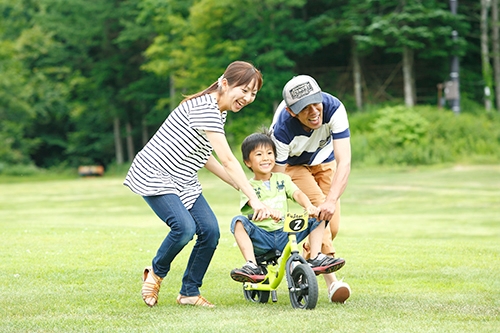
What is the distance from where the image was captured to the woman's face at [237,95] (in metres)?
6.48

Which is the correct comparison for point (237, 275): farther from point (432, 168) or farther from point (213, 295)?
point (432, 168)

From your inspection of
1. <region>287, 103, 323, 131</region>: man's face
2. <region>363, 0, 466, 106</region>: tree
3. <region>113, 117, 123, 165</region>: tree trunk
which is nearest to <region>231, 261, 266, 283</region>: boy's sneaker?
<region>287, 103, 323, 131</region>: man's face

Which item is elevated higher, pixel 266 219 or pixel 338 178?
→ pixel 338 178

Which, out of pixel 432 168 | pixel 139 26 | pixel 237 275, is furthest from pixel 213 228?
pixel 139 26

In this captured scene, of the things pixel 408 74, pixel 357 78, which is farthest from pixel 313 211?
pixel 357 78

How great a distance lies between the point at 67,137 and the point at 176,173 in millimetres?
57904

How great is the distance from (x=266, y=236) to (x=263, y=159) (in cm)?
62

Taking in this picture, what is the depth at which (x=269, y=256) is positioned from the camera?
7.03 m

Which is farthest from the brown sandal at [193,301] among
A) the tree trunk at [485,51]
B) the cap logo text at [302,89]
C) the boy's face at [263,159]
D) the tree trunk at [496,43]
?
the tree trunk at [496,43]

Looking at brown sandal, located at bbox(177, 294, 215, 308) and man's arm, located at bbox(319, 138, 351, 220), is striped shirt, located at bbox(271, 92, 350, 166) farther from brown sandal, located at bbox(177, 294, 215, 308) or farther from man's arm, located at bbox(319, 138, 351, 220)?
brown sandal, located at bbox(177, 294, 215, 308)

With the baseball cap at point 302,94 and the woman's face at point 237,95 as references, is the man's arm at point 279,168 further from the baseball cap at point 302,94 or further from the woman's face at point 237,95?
the woman's face at point 237,95

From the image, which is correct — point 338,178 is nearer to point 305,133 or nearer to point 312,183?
point 305,133

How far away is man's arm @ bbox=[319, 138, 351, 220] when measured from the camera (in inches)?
257

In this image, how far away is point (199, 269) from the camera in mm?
7012
